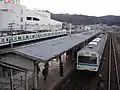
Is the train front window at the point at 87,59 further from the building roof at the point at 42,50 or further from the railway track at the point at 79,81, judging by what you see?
the building roof at the point at 42,50

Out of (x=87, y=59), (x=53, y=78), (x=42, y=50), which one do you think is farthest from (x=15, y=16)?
(x=42, y=50)

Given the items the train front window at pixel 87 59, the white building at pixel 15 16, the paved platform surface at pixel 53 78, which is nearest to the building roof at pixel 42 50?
the train front window at pixel 87 59

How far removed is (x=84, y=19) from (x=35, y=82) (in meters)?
133

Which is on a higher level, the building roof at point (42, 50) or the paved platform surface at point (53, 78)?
the building roof at point (42, 50)

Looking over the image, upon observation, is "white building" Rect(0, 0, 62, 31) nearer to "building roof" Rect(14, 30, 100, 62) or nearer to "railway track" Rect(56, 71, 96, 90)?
"building roof" Rect(14, 30, 100, 62)

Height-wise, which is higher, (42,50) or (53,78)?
(42,50)

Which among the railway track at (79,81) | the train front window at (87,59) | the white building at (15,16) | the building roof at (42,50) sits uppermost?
the white building at (15,16)

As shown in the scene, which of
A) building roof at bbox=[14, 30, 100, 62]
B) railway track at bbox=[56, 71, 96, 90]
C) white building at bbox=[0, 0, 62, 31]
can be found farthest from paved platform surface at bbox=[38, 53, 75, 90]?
white building at bbox=[0, 0, 62, 31]

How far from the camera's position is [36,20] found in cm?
5144

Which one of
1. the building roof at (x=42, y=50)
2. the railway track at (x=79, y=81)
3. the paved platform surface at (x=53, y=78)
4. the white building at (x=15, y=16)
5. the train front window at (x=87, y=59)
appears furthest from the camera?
the white building at (x=15, y=16)

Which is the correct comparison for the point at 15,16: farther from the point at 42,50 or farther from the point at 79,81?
the point at 79,81

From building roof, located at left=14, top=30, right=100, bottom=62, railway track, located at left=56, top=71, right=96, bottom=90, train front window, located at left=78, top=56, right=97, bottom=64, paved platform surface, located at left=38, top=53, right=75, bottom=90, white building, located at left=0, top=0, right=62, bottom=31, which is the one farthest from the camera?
white building, located at left=0, top=0, right=62, bottom=31

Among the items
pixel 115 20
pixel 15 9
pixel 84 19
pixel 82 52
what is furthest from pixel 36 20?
pixel 115 20

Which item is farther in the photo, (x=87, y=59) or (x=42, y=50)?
(x=87, y=59)
